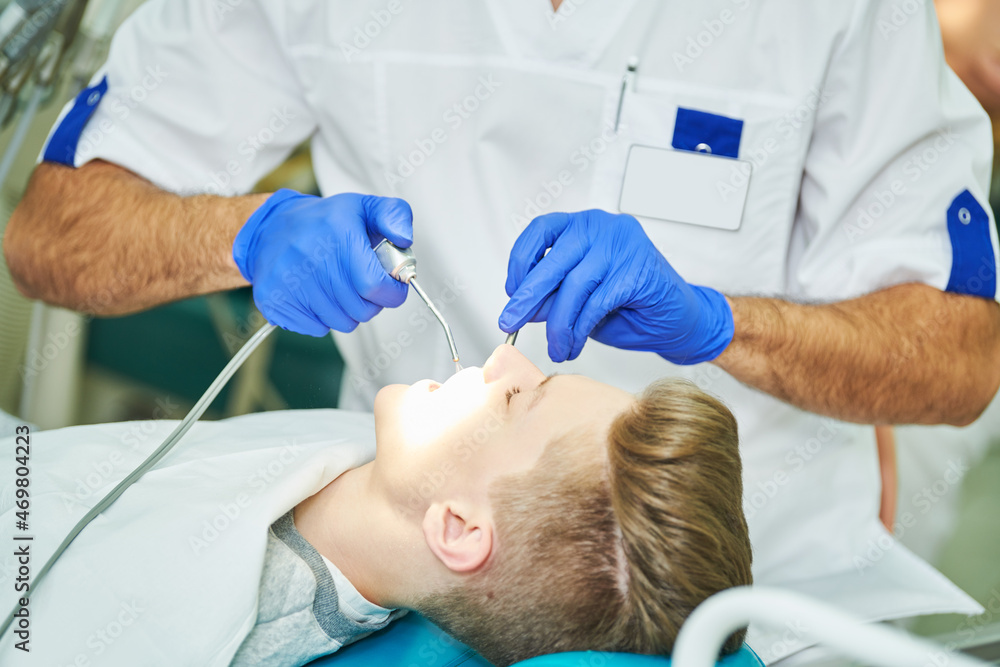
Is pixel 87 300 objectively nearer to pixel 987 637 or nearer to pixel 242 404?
pixel 242 404

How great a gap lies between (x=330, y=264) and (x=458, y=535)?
0.43 m

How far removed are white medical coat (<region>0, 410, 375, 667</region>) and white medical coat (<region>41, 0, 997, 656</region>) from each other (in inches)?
16.5

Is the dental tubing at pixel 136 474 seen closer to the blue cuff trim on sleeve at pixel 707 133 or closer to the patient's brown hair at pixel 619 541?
the patient's brown hair at pixel 619 541

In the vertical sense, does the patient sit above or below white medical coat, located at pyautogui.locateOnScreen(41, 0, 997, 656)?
below

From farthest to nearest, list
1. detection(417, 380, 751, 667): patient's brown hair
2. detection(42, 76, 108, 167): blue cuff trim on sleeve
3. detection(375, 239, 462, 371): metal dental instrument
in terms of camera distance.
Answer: detection(42, 76, 108, 167): blue cuff trim on sleeve → detection(375, 239, 462, 371): metal dental instrument → detection(417, 380, 751, 667): patient's brown hair

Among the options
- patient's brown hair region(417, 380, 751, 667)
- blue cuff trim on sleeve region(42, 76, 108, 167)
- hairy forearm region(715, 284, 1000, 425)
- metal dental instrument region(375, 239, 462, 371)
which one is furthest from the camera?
blue cuff trim on sleeve region(42, 76, 108, 167)

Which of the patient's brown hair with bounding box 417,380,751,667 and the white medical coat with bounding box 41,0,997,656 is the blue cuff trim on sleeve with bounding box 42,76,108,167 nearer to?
the white medical coat with bounding box 41,0,997,656

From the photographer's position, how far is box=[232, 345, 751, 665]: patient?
921 millimetres

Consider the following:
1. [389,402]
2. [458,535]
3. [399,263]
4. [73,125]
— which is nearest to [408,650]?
[458,535]

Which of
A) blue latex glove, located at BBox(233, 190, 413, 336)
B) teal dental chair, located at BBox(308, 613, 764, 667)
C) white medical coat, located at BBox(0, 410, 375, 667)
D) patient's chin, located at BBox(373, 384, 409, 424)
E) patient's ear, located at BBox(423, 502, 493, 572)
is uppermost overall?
blue latex glove, located at BBox(233, 190, 413, 336)

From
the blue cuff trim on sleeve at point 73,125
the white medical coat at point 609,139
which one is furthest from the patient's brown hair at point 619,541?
the blue cuff trim on sleeve at point 73,125

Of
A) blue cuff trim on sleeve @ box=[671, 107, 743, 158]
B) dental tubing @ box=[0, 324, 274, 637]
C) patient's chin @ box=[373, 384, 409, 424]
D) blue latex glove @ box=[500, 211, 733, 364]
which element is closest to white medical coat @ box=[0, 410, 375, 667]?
dental tubing @ box=[0, 324, 274, 637]

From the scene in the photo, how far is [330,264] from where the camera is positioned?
107cm

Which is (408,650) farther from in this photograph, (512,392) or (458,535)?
(512,392)
